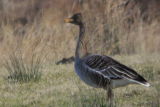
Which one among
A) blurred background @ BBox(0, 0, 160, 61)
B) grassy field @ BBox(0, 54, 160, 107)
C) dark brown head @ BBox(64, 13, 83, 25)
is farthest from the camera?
blurred background @ BBox(0, 0, 160, 61)

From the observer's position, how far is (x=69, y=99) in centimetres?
906

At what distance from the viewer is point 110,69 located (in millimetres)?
8445

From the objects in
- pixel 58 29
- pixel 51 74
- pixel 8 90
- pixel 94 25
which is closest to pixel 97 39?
pixel 94 25

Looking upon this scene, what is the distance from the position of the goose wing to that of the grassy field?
340mm

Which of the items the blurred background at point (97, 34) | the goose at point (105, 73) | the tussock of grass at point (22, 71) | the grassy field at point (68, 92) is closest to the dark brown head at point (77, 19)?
the goose at point (105, 73)

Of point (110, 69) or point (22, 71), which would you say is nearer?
point (110, 69)

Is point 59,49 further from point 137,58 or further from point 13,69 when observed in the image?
point 13,69

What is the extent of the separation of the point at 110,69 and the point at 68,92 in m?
1.57

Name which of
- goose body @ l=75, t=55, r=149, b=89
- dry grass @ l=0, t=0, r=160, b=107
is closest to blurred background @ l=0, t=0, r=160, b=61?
dry grass @ l=0, t=0, r=160, b=107

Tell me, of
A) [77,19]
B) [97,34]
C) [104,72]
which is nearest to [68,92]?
[77,19]

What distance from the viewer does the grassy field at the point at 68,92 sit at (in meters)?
8.35

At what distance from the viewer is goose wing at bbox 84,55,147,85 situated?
811 cm

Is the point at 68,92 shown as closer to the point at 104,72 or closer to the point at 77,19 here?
the point at 77,19

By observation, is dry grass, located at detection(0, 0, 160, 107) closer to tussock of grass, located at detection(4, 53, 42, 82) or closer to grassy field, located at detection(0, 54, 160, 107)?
grassy field, located at detection(0, 54, 160, 107)
